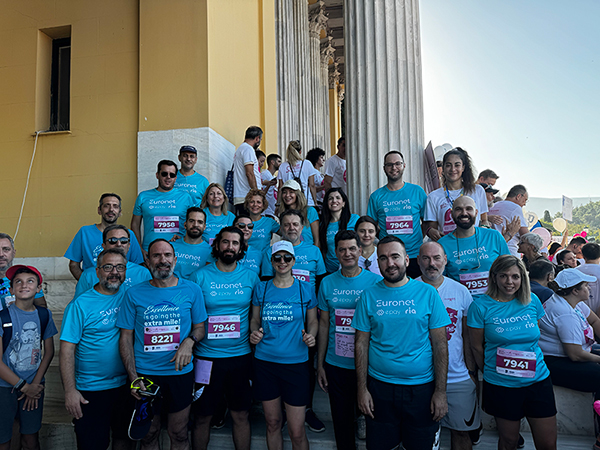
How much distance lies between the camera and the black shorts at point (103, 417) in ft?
10.6

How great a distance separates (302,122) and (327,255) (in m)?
10.3

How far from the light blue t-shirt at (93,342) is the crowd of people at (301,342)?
10 mm

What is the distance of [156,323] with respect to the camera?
3277 millimetres

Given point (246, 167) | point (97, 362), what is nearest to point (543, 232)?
point (246, 167)

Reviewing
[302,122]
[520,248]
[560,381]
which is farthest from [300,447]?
[302,122]

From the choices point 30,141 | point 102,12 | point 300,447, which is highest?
point 102,12

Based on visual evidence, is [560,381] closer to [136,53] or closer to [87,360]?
[87,360]

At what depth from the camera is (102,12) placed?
673 centimetres

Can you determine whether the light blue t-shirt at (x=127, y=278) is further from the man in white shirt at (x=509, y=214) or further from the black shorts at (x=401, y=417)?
the man in white shirt at (x=509, y=214)

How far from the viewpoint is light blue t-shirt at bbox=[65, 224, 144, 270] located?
4270 mm

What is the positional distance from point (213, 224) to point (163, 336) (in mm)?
1645

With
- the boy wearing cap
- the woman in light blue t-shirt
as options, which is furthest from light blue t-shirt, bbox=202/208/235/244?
the woman in light blue t-shirt

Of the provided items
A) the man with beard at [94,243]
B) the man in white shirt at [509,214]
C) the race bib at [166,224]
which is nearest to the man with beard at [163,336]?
the man with beard at [94,243]

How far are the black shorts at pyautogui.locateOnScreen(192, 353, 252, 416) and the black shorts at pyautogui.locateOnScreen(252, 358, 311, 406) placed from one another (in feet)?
0.48
